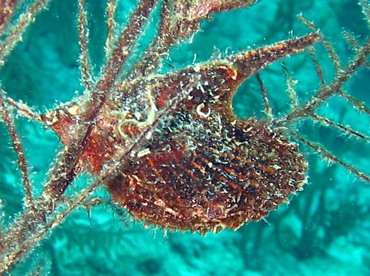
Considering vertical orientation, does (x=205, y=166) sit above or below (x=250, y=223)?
below

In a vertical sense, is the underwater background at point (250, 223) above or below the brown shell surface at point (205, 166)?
above

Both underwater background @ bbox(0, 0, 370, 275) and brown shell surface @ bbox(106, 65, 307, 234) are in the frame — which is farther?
underwater background @ bbox(0, 0, 370, 275)

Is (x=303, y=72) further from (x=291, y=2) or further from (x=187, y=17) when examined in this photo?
(x=187, y=17)

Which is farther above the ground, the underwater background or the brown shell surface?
the underwater background

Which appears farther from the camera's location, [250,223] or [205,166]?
[250,223]

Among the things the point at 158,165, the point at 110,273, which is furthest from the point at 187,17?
the point at 110,273

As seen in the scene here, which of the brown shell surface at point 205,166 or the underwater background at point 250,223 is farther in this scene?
the underwater background at point 250,223
